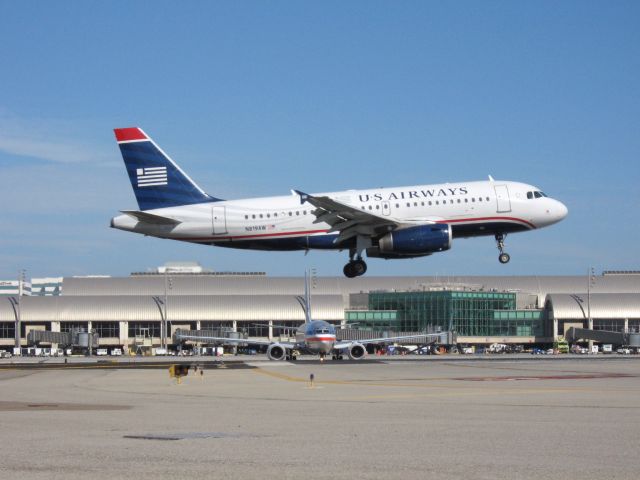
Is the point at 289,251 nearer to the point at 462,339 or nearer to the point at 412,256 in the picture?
the point at 412,256

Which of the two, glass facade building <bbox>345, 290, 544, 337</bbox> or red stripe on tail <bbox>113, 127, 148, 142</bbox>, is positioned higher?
red stripe on tail <bbox>113, 127, 148, 142</bbox>

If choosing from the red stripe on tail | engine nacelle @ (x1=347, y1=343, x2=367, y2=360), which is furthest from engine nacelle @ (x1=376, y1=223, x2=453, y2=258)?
engine nacelle @ (x1=347, y1=343, x2=367, y2=360)

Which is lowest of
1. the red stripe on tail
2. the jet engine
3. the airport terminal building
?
the airport terminal building

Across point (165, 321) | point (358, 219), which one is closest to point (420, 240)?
point (358, 219)

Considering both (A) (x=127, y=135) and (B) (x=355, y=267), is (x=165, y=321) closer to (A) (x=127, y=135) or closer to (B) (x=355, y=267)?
(A) (x=127, y=135)

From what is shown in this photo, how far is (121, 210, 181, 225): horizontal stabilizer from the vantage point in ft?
207

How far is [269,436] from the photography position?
25.2 meters

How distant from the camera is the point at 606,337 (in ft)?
497

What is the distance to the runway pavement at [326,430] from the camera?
64.2 feet

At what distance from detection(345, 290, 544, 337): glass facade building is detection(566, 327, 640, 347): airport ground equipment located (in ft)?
49.6

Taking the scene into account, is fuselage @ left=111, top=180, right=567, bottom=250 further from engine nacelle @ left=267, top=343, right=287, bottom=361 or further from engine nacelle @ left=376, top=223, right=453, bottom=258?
engine nacelle @ left=267, top=343, right=287, bottom=361

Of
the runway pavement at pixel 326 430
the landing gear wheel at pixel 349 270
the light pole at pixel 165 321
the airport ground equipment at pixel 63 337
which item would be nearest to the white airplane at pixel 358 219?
the landing gear wheel at pixel 349 270

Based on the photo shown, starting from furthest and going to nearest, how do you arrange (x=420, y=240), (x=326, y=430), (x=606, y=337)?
(x=606, y=337)
(x=420, y=240)
(x=326, y=430)

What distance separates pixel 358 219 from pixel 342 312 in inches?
4506
